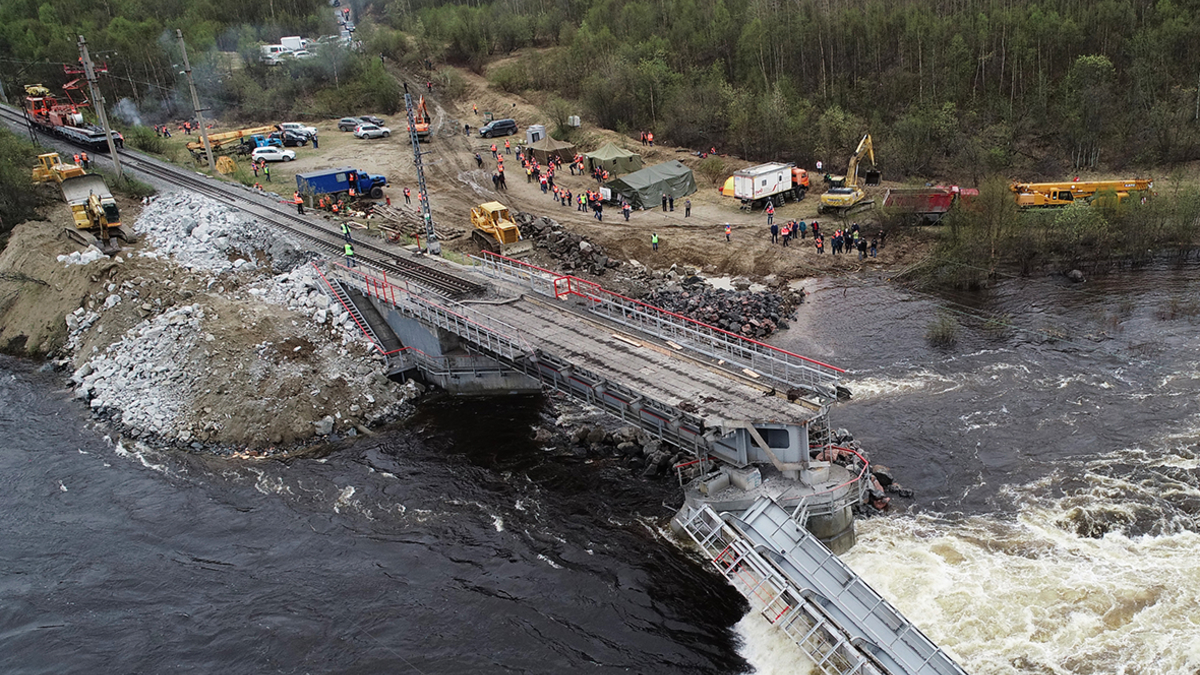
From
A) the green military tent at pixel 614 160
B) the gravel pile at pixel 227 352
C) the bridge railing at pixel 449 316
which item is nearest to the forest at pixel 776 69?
the green military tent at pixel 614 160

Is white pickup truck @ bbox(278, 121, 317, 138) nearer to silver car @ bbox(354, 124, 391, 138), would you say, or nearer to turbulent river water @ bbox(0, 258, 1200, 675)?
silver car @ bbox(354, 124, 391, 138)

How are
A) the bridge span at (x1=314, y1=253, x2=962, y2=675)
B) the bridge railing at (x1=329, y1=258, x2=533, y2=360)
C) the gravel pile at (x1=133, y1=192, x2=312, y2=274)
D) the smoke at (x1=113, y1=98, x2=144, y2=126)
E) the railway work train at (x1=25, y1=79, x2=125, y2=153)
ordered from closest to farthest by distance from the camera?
the bridge span at (x1=314, y1=253, x2=962, y2=675), the bridge railing at (x1=329, y1=258, x2=533, y2=360), the gravel pile at (x1=133, y1=192, x2=312, y2=274), the railway work train at (x1=25, y1=79, x2=125, y2=153), the smoke at (x1=113, y1=98, x2=144, y2=126)

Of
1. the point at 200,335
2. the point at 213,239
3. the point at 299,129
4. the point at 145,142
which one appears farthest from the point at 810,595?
the point at 299,129

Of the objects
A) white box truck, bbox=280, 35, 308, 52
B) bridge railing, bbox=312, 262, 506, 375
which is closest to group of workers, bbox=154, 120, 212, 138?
white box truck, bbox=280, 35, 308, 52

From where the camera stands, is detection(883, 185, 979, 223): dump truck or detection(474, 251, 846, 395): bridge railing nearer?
detection(474, 251, 846, 395): bridge railing

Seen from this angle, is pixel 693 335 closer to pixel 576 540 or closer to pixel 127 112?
pixel 576 540

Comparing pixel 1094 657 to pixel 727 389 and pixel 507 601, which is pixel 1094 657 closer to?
pixel 727 389

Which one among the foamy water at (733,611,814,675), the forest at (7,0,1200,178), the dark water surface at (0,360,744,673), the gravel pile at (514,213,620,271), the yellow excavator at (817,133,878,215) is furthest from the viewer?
the forest at (7,0,1200,178)

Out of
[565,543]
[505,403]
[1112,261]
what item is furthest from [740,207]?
[565,543]
